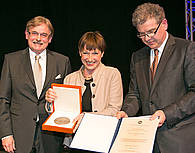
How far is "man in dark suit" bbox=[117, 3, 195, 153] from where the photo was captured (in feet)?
6.86

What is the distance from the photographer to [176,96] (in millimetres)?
2176

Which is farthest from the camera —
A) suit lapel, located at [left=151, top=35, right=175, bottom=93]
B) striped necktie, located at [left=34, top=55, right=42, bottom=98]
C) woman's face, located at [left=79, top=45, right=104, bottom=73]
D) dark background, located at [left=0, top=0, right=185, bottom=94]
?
dark background, located at [left=0, top=0, right=185, bottom=94]

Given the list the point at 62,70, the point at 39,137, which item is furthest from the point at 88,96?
the point at 39,137

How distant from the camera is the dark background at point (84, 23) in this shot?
14.3 feet

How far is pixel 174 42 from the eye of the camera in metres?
2.24

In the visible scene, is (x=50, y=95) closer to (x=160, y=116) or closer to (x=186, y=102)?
(x=160, y=116)

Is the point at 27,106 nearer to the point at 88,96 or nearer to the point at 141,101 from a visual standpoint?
the point at 88,96

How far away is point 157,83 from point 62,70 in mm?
1115

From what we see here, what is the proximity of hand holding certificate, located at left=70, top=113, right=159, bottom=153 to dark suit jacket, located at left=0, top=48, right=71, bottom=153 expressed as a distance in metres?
0.70

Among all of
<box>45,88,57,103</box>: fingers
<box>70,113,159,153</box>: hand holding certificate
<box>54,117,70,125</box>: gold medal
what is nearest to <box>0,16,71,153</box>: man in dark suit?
<box>45,88,57,103</box>: fingers

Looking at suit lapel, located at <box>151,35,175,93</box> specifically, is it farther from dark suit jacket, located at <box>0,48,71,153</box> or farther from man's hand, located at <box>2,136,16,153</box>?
man's hand, located at <box>2,136,16,153</box>

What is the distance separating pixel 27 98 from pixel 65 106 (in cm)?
43

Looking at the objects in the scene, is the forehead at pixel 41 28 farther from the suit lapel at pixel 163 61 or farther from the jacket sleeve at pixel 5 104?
the suit lapel at pixel 163 61

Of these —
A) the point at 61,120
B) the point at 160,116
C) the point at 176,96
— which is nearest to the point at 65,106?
the point at 61,120
